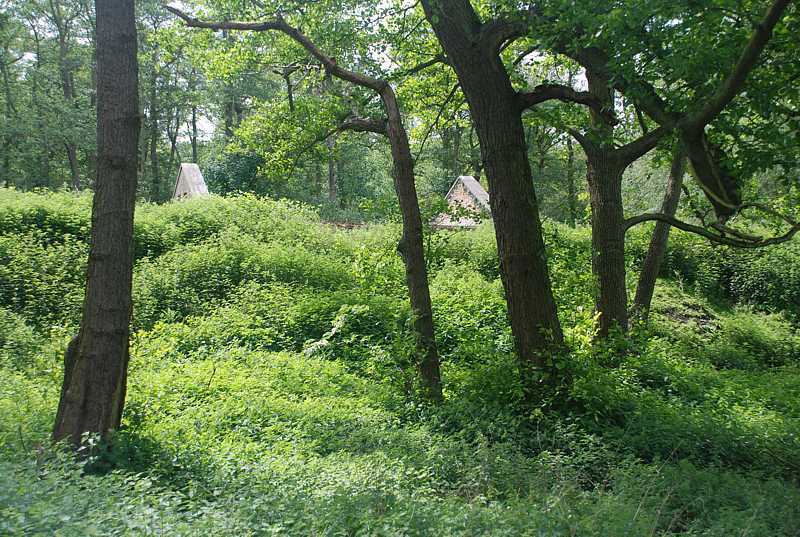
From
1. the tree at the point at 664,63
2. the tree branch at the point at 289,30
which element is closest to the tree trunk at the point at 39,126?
the tree branch at the point at 289,30

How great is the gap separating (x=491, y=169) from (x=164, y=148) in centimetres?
5148

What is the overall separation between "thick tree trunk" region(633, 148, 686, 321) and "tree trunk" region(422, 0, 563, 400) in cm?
547

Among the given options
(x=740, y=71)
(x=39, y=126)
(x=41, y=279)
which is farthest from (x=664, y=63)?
(x=39, y=126)

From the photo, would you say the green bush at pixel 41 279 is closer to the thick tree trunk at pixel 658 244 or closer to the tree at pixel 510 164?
the tree at pixel 510 164

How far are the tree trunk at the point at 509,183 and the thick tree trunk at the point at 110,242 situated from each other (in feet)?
12.1

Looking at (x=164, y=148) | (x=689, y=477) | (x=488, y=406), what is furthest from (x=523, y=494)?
(x=164, y=148)

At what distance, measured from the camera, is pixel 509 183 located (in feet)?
24.8

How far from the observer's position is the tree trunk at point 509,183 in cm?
755

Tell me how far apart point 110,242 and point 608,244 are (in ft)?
24.8

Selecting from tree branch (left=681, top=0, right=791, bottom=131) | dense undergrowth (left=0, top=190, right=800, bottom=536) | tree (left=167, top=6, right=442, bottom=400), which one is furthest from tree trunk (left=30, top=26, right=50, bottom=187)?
tree branch (left=681, top=0, right=791, bottom=131)

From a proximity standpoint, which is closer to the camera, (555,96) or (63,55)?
(555,96)

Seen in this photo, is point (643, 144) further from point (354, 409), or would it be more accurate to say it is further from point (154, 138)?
point (154, 138)

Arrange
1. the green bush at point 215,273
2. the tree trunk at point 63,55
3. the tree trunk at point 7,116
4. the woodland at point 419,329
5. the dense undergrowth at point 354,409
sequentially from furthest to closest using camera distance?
the tree trunk at point 63,55 → the tree trunk at point 7,116 → the green bush at point 215,273 → the woodland at point 419,329 → the dense undergrowth at point 354,409

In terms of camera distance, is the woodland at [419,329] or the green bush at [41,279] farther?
the green bush at [41,279]
